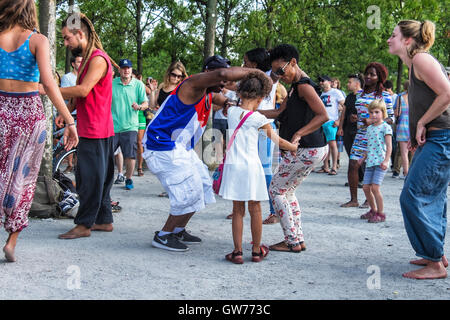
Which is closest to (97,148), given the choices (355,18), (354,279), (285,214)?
(285,214)

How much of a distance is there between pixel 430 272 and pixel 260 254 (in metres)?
1.40

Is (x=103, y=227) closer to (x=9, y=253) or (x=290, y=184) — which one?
(x=9, y=253)

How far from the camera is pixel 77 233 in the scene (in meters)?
5.47

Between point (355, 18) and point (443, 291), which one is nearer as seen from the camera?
point (443, 291)

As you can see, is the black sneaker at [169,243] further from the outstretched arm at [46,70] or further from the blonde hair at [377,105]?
the blonde hair at [377,105]

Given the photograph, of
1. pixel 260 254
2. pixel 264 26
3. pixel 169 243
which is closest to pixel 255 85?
pixel 260 254

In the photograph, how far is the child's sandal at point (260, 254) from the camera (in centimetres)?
464

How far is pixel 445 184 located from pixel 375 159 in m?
2.50

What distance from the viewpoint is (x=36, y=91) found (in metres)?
4.55

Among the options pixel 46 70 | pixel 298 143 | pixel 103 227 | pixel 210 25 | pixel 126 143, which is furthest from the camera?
pixel 210 25

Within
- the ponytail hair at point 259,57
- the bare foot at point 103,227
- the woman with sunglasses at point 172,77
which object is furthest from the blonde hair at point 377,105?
the bare foot at point 103,227

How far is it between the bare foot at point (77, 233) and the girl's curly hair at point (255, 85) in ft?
7.32

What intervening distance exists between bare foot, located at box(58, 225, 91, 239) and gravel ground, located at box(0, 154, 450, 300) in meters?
0.08
